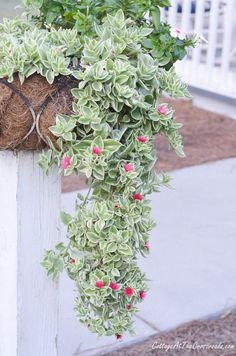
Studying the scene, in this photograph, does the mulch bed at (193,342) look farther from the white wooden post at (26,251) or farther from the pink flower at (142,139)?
the pink flower at (142,139)

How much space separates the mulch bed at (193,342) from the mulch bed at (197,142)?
71.4 inches

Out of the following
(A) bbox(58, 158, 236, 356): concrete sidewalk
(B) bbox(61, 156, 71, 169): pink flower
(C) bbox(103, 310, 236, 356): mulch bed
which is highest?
(B) bbox(61, 156, 71, 169): pink flower

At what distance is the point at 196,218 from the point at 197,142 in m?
1.41

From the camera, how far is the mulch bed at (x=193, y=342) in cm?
302

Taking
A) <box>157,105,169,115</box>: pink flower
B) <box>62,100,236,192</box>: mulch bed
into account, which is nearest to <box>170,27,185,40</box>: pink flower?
<box>157,105,169,115</box>: pink flower

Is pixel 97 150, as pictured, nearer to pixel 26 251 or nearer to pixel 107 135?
pixel 107 135

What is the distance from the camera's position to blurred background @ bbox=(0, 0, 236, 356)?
3207 millimetres

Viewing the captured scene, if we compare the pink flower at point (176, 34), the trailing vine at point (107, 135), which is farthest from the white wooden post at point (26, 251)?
the pink flower at point (176, 34)

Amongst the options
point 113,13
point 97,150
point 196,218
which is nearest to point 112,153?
point 97,150

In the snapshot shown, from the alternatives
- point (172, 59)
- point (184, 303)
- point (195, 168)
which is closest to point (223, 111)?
point (195, 168)

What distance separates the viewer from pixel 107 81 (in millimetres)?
1939

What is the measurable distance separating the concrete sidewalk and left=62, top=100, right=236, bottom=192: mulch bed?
0.48 feet

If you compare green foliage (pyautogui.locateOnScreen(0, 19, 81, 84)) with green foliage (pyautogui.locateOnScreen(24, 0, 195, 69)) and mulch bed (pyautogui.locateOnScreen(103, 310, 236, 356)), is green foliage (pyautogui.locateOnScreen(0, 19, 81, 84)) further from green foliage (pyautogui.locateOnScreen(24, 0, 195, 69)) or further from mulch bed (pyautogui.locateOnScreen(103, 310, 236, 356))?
mulch bed (pyautogui.locateOnScreen(103, 310, 236, 356))

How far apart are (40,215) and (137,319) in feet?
4.16
